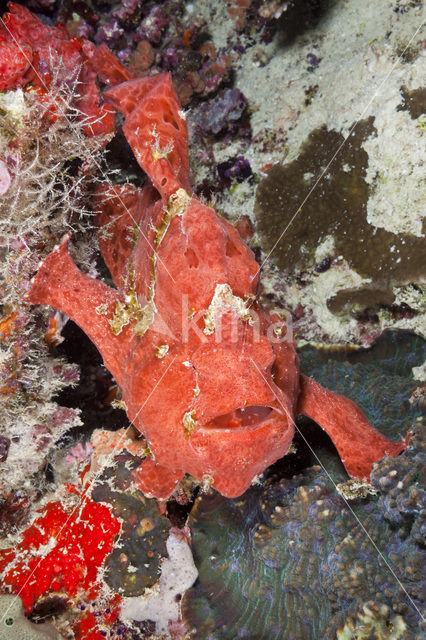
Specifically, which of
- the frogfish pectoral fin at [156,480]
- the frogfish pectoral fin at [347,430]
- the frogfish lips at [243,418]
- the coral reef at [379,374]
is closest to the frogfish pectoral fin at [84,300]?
the frogfish pectoral fin at [156,480]

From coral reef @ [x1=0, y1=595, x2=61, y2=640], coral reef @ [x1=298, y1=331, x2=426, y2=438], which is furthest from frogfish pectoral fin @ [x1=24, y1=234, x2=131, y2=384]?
coral reef @ [x1=298, y1=331, x2=426, y2=438]

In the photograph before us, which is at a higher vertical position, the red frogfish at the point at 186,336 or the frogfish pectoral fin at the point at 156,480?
the red frogfish at the point at 186,336

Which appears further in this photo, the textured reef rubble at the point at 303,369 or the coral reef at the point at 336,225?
the coral reef at the point at 336,225

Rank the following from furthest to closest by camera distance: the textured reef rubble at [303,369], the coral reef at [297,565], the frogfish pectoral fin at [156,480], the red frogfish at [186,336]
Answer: the frogfish pectoral fin at [156,480]
the textured reef rubble at [303,369]
the coral reef at [297,565]
the red frogfish at [186,336]

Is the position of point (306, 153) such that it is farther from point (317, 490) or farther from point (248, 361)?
point (317, 490)

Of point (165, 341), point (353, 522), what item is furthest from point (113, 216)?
point (353, 522)

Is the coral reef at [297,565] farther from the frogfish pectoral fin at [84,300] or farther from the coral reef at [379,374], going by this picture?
the frogfish pectoral fin at [84,300]

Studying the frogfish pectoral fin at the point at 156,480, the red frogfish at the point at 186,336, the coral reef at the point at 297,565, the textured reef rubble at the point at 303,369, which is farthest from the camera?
the frogfish pectoral fin at the point at 156,480

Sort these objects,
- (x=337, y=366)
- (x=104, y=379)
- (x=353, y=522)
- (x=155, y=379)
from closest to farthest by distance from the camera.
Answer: (x=155, y=379) < (x=353, y=522) < (x=337, y=366) < (x=104, y=379)
